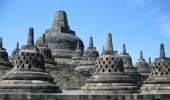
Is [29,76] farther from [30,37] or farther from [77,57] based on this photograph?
[77,57]

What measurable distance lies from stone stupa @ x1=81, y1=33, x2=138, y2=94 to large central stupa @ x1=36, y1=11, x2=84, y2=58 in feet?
56.1

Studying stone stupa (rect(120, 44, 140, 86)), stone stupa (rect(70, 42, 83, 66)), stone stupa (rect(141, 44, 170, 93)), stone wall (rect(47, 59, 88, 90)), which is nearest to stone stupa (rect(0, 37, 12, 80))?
stone wall (rect(47, 59, 88, 90))

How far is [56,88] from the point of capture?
1675 centimetres

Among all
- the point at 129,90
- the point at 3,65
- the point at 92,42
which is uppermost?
the point at 92,42

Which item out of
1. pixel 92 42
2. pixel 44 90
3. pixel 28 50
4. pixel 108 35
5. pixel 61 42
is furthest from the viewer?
pixel 61 42

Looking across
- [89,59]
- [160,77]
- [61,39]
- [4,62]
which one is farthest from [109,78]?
[61,39]

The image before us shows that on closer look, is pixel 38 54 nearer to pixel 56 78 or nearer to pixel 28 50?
pixel 28 50

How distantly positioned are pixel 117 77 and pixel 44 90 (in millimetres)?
4096

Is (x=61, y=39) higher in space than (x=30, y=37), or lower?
higher

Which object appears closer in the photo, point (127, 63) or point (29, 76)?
point (29, 76)

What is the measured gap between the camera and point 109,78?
1748 cm

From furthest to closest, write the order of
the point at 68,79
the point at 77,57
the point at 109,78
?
the point at 77,57, the point at 68,79, the point at 109,78

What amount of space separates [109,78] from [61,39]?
772 inches

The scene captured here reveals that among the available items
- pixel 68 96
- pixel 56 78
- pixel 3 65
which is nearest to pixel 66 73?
pixel 56 78
